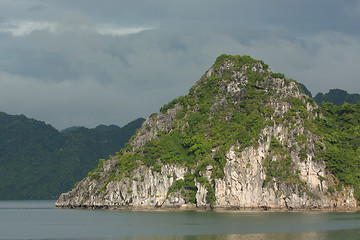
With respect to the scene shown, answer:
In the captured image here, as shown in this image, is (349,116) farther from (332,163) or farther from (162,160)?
(162,160)

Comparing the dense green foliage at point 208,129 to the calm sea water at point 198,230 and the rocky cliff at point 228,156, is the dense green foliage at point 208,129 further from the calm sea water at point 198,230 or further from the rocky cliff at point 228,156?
the calm sea water at point 198,230

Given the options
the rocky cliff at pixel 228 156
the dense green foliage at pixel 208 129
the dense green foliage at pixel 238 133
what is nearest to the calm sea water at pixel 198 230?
the rocky cliff at pixel 228 156

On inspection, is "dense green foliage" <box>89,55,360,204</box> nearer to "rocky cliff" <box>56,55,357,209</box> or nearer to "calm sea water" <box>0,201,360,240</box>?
"rocky cliff" <box>56,55,357,209</box>

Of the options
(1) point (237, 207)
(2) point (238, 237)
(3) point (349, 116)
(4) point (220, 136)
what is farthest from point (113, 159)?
(2) point (238, 237)

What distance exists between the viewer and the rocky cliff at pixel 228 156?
132000 millimetres

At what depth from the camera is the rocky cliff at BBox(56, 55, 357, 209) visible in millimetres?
132000

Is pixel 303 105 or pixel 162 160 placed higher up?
pixel 303 105

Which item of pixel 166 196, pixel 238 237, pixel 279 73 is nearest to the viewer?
pixel 238 237

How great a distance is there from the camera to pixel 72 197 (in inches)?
6265

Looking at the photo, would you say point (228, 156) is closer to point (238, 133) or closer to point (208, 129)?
point (238, 133)

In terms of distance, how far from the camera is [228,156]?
134625 millimetres

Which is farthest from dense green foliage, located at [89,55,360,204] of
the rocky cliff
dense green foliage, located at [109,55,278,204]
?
the rocky cliff

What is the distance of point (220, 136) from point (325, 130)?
2783 centimetres

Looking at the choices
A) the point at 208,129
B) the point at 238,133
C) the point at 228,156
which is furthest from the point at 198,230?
the point at 208,129
